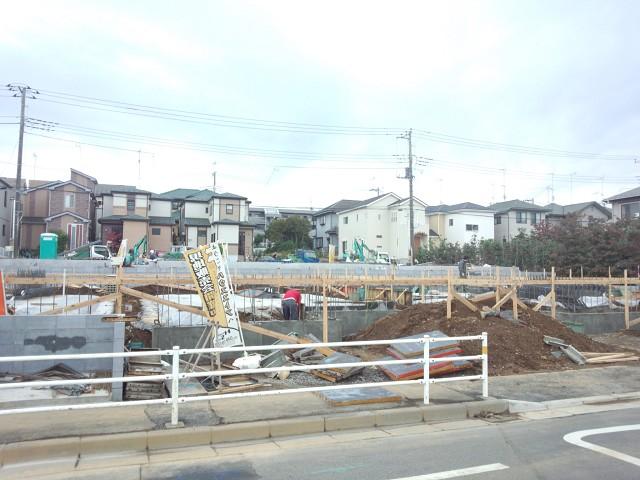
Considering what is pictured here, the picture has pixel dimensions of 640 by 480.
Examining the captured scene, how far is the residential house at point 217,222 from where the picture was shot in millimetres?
50562

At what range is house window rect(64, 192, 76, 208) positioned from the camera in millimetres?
46625

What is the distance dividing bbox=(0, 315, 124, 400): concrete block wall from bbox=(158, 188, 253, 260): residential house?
132 feet

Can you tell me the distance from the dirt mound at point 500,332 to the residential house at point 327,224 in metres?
45.7

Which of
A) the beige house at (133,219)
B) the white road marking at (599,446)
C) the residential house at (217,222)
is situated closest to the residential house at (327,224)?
the residential house at (217,222)

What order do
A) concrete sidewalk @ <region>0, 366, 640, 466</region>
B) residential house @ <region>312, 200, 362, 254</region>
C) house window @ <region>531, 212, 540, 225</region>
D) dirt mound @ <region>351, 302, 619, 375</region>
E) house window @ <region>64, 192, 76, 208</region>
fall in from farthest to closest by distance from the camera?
residential house @ <region>312, 200, 362, 254</region> → house window @ <region>531, 212, 540, 225</region> → house window @ <region>64, 192, 76, 208</region> → dirt mound @ <region>351, 302, 619, 375</region> → concrete sidewalk @ <region>0, 366, 640, 466</region>

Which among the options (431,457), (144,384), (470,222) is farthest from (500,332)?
(470,222)

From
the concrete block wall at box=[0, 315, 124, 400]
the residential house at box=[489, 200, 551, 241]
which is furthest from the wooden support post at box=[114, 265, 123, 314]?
the residential house at box=[489, 200, 551, 241]

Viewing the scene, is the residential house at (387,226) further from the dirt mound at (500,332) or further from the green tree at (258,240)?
the dirt mound at (500,332)

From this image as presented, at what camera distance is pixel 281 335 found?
12.8 m

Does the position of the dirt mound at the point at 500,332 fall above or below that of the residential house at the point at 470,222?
below

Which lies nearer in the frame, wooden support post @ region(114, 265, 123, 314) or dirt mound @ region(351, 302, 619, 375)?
wooden support post @ region(114, 265, 123, 314)

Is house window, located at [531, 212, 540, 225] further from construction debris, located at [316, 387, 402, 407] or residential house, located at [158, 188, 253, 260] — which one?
construction debris, located at [316, 387, 402, 407]

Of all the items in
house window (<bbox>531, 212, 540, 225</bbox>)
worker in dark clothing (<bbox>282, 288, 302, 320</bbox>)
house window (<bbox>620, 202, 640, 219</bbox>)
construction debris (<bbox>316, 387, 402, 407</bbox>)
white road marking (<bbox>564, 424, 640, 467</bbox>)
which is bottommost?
white road marking (<bbox>564, 424, 640, 467</bbox>)

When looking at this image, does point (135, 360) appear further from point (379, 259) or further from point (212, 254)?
point (379, 259)
